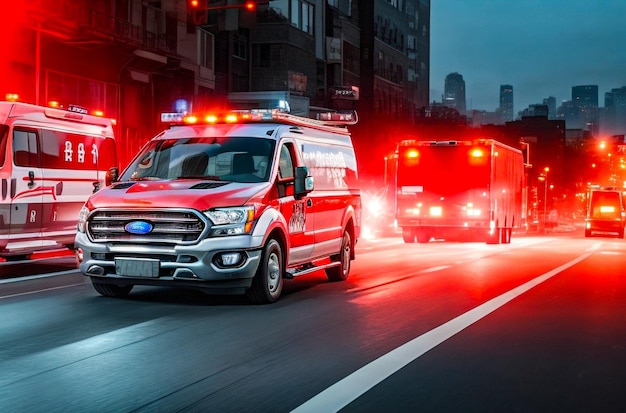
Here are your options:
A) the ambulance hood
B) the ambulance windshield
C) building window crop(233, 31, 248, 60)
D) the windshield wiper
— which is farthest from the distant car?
the ambulance hood

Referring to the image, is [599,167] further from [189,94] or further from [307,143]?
[307,143]

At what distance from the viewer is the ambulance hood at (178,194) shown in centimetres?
1066

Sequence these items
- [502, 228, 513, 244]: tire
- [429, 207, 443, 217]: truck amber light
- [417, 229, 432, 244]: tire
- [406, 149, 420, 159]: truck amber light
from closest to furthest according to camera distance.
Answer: [429, 207, 443, 217]: truck amber light < [406, 149, 420, 159]: truck amber light < [417, 229, 432, 244]: tire < [502, 228, 513, 244]: tire

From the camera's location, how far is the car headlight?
35.1ft

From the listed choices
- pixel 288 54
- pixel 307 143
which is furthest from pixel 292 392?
pixel 288 54

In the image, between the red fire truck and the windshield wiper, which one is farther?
the red fire truck

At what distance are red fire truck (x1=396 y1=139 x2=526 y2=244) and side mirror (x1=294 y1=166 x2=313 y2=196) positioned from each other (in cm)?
1830

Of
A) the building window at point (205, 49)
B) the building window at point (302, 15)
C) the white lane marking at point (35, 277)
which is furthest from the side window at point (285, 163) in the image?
the building window at point (302, 15)

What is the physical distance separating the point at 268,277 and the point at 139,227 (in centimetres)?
169

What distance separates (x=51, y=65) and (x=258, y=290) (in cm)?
2269

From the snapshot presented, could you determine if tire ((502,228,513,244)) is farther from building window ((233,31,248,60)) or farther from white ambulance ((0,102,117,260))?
building window ((233,31,248,60))

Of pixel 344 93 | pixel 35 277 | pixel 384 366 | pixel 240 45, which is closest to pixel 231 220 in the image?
pixel 384 366

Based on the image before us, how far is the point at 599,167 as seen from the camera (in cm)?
14138

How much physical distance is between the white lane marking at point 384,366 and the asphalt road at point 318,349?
0.02 m
